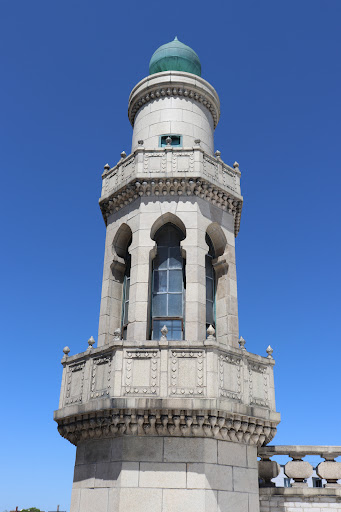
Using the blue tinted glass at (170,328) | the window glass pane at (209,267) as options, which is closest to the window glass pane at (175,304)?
the blue tinted glass at (170,328)

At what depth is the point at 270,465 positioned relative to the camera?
1773 cm

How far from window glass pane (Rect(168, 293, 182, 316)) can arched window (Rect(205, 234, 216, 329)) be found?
47.1 inches

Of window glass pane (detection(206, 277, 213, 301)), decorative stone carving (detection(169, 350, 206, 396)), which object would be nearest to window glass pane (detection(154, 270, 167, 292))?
window glass pane (detection(206, 277, 213, 301))

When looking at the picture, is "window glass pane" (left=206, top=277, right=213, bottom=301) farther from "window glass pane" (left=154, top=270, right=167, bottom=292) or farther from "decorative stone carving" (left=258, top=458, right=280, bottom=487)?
"decorative stone carving" (left=258, top=458, right=280, bottom=487)

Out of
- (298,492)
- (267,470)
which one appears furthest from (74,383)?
(298,492)

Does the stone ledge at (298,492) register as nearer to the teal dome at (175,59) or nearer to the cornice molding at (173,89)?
the cornice molding at (173,89)

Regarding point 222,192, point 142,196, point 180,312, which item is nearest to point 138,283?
point 180,312

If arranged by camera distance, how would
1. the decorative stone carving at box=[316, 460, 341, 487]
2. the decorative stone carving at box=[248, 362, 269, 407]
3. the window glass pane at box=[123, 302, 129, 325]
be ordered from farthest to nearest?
1. the window glass pane at box=[123, 302, 129, 325]
2. the decorative stone carving at box=[316, 460, 341, 487]
3. the decorative stone carving at box=[248, 362, 269, 407]

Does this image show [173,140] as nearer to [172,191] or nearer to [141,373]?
[172,191]

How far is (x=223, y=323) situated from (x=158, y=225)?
15.2 feet

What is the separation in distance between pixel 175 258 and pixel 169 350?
5345 mm

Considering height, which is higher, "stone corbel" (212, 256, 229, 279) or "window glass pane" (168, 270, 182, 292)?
"stone corbel" (212, 256, 229, 279)

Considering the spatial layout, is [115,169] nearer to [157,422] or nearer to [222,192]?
[222,192]

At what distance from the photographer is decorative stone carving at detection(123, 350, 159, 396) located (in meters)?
14.9
